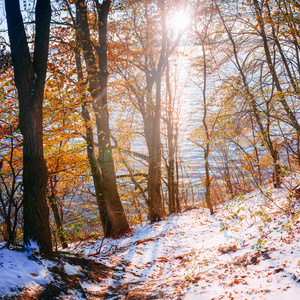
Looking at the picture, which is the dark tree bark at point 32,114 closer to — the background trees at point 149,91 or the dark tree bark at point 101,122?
the background trees at point 149,91

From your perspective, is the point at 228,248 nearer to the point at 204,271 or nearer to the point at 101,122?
the point at 204,271

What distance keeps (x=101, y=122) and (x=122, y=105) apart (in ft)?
15.9

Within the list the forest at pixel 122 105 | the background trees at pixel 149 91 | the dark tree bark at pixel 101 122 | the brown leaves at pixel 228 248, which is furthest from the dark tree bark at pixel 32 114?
the dark tree bark at pixel 101 122

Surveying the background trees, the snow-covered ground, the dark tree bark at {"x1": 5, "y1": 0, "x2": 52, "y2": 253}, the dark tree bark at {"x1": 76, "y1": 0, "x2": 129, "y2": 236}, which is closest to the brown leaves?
the snow-covered ground

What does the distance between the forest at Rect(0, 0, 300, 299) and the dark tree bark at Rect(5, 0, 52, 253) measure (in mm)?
17

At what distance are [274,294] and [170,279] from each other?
1.65 metres

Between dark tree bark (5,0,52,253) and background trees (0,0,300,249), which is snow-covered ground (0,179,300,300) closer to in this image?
dark tree bark (5,0,52,253)

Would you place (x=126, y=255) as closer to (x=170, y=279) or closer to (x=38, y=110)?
(x=170, y=279)

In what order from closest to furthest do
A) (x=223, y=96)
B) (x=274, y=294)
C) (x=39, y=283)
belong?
1. (x=274, y=294)
2. (x=39, y=283)
3. (x=223, y=96)

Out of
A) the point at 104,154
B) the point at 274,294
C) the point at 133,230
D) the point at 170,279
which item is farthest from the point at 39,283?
the point at 133,230

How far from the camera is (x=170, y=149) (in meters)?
12.0

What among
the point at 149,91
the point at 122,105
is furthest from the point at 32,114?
the point at 122,105

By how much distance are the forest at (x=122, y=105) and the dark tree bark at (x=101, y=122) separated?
0.04 metres

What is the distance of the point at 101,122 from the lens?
8203mm
